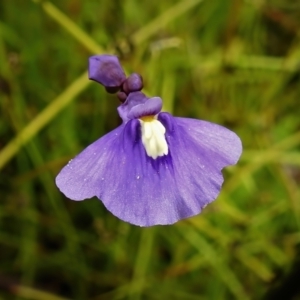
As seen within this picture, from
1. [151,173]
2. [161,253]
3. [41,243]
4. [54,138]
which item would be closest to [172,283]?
[161,253]

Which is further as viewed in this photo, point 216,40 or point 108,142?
point 216,40

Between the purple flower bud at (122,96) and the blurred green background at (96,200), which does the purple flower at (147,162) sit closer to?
the purple flower bud at (122,96)

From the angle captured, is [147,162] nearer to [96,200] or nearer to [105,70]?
[105,70]

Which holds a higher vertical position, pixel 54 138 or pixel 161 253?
pixel 54 138

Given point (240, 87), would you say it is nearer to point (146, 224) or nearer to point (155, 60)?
point (155, 60)

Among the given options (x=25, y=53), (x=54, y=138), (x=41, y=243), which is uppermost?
(x=25, y=53)

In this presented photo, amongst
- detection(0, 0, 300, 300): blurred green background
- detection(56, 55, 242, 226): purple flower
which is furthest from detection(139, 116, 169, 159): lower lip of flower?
detection(0, 0, 300, 300): blurred green background

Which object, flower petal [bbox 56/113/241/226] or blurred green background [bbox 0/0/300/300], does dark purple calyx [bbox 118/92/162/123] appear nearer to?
flower petal [bbox 56/113/241/226]
